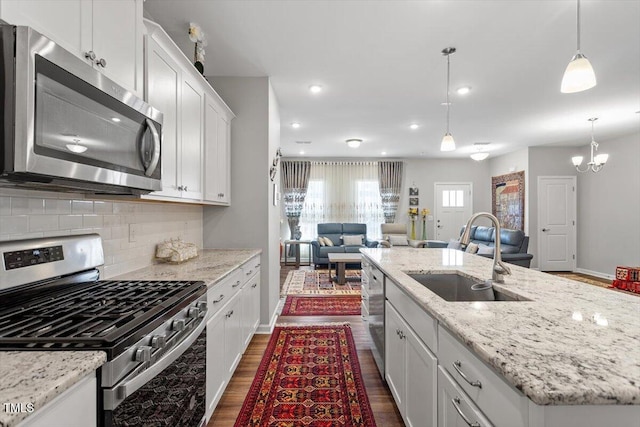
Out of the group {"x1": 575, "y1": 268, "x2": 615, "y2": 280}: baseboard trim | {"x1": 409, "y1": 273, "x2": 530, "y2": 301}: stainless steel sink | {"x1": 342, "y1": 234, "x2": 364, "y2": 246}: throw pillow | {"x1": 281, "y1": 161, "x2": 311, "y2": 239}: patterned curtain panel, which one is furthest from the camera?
{"x1": 281, "y1": 161, "x2": 311, "y2": 239}: patterned curtain panel

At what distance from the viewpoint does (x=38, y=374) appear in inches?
28.5

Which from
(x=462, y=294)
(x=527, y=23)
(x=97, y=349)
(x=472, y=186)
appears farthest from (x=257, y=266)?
(x=472, y=186)

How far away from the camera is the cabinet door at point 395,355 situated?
1759 mm

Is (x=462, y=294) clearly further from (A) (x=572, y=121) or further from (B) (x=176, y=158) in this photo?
(A) (x=572, y=121)

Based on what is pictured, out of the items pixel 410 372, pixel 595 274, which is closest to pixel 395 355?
pixel 410 372

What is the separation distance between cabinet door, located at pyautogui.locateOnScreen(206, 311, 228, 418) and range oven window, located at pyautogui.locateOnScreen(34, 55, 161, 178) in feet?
3.06

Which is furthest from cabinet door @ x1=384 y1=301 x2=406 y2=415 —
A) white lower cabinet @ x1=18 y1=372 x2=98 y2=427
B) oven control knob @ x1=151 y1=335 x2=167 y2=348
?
white lower cabinet @ x1=18 y1=372 x2=98 y2=427

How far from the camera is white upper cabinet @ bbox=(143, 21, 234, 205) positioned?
183cm

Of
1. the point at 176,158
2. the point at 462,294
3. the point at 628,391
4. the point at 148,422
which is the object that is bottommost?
the point at 148,422

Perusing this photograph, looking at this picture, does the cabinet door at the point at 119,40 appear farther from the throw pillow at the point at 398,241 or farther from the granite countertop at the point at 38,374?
the throw pillow at the point at 398,241

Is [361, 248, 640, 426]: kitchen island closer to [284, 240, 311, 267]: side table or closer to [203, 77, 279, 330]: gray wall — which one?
[203, 77, 279, 330]: gray wall

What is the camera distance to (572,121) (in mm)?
5090

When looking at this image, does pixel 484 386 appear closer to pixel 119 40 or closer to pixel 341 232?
pixel 119 40

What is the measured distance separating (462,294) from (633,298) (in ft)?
2.63
